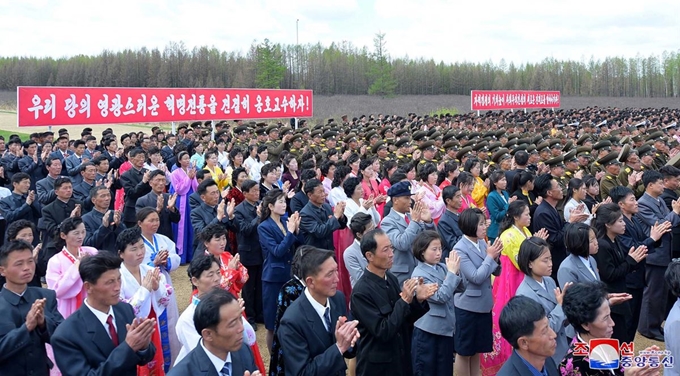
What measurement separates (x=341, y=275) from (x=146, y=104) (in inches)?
318

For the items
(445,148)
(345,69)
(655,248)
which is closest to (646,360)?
(655,248)

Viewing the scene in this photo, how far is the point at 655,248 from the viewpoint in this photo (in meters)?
5.82

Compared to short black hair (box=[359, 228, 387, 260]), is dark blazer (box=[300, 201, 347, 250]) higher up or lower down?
lower down

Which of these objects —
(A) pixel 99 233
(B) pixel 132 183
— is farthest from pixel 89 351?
(B) pixel 132 183

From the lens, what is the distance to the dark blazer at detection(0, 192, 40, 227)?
658 centimetres

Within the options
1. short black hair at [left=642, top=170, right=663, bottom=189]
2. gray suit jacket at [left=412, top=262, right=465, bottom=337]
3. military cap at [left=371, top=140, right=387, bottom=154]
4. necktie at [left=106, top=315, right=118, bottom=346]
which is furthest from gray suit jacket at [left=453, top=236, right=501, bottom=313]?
military cap at [left=371, top=140, right=387, bottom=154]

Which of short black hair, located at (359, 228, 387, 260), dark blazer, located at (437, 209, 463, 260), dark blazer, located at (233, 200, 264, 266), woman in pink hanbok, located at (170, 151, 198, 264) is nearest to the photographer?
short black hair, located at (359, 228, 387, 260)

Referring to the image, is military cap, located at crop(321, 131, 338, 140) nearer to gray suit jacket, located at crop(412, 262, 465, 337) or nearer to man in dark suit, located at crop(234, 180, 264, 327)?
man in dark suit, located at crop(234, 180, 264, 327)

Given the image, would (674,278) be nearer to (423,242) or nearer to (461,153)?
(423,242)

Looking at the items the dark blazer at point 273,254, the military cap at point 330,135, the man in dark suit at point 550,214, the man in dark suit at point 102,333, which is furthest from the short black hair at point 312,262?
the military cap at point 330,135

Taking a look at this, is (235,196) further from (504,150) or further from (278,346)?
(504,150)

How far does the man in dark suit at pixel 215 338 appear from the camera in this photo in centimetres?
266

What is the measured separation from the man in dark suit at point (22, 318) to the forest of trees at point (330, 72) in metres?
29.5

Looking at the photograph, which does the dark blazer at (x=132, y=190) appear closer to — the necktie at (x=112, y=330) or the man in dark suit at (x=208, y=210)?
the man in dark suit at (x=208, y=210)
